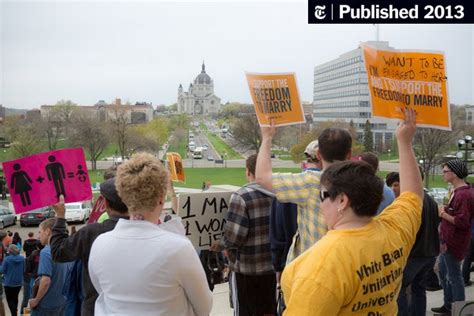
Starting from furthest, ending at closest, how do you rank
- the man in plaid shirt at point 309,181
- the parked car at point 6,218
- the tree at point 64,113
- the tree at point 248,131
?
the tree at point 64,113 → the tree at point 248,131 → the parked car at point 6,218 → the man in plaid shirt at point 309,181

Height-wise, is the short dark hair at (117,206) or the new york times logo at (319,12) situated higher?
the new york times logo at (319,12)

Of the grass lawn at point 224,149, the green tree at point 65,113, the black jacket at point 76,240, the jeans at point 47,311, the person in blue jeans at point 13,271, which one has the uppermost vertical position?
the green tree at point 65,113

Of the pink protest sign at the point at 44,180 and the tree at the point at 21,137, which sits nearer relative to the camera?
the pink protest sign at the point at 44,180

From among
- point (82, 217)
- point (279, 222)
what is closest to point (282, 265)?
point (279, 222)

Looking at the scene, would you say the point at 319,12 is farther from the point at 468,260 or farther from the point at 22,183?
the point at 22,183

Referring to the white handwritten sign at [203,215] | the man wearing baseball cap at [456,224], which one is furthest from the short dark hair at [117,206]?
the man wearing baseball cap at [456,224]

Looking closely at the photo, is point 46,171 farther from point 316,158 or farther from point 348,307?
point 348,307

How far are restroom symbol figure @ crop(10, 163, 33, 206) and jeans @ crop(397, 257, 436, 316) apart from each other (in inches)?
130

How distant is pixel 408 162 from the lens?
2.57 metres

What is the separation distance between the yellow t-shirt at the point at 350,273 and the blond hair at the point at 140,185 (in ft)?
2.67

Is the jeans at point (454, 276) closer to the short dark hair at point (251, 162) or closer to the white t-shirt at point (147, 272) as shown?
the short dark hair at point (251, 162)

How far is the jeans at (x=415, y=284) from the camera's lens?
184 inches

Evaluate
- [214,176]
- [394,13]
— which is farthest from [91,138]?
[394,13]

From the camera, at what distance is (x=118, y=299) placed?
2383 millimetres
